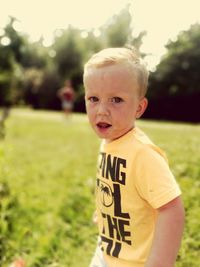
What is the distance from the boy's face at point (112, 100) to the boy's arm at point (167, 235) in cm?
46

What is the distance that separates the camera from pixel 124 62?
6.44ft

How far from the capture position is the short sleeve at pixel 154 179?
181 centimetres

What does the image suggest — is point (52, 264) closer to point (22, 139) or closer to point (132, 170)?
point (132, 170)

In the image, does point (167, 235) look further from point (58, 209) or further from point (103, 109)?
point (58, 209)

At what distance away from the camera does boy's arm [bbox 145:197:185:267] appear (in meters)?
1.79

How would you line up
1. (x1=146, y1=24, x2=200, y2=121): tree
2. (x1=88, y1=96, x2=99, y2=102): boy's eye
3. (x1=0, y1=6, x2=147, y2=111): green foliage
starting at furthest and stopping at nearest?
(x1=0, y1=6, x2=147, y2=111): green foliage
(x1=146, y1=24, x2=200, y2=121): tree
(x1=88, y1=96, x2=99, y2=102): boy's eye

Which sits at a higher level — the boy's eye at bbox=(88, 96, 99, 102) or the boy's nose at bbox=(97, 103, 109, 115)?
the boy's eye at bbox=(88, 96, 99, 102)

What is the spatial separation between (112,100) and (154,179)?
16.7 inches

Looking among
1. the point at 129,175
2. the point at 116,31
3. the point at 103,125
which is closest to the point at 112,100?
the point at 103,125

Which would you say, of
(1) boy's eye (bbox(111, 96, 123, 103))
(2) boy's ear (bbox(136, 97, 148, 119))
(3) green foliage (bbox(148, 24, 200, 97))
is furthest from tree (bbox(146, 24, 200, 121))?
(1) boy's eye (bbox(111, 96, 123, 103))

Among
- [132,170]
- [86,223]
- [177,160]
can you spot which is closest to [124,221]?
[132,170]

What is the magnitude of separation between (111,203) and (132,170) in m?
0.25

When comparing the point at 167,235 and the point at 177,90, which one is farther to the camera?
the point at 177,90

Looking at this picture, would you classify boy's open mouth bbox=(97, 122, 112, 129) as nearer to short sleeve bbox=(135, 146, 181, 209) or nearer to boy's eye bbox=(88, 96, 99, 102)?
boy's eye bbox=(88, 96, 99, 102)
